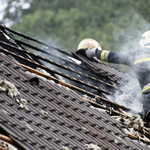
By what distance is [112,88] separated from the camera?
5949 millimetres

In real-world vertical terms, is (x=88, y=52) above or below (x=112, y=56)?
above

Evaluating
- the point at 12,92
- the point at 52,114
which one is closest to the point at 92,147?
the point at 52,114

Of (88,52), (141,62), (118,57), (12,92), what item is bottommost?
(12,92)

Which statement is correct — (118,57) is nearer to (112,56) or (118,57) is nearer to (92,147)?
(112,56)

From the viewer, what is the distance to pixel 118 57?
6051 mm

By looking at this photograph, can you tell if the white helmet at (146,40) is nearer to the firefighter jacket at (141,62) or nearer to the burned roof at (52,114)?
the firefighter jacket at (141,62)

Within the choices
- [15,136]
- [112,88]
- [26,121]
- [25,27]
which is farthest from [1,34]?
[25,27]

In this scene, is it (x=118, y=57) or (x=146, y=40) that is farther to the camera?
(x=118, y=57)

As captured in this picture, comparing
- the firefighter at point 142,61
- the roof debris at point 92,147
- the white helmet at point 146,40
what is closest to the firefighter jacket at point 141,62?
the firefighter at point 142,61

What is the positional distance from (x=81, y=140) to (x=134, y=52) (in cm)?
270

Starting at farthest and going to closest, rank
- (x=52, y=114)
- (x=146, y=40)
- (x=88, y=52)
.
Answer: (x=88, y=52)
(x=146, y=40)
(x=52, y=114)

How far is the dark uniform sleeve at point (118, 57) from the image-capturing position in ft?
19.0

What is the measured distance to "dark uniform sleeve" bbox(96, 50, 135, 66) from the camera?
5777 mm

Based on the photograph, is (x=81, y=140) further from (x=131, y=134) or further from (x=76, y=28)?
(x=76, y=28)
